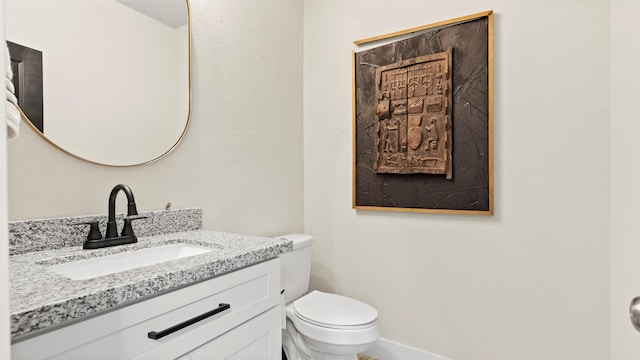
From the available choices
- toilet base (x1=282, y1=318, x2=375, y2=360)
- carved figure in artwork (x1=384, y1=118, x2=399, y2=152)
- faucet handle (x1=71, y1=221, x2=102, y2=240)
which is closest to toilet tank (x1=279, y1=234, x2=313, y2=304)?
toilet base (x1=282, y1=318, x2=375, y2=360)

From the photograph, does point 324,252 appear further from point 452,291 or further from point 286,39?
point 286,39

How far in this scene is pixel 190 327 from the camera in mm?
892

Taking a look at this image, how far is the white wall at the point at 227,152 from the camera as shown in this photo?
1.14 metres

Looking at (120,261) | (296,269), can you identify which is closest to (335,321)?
(296,269)

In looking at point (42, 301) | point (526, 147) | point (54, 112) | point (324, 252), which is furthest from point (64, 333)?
point (526, 147)

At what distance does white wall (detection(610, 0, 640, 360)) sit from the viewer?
1.21 m

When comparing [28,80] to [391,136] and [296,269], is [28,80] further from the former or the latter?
[391,136]

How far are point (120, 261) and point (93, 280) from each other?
0.37 m

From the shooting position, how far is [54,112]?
115cm

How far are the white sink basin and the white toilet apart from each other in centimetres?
61

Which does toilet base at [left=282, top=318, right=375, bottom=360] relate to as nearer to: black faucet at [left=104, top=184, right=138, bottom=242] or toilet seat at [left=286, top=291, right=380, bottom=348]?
toilet seat at [left=286, top=291, right=380, bottom=348]

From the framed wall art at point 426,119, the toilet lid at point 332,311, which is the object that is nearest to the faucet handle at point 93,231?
the toilet lid at point 332,311

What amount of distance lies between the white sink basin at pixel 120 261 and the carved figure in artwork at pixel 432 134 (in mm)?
1313

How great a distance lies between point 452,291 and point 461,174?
662 mm
